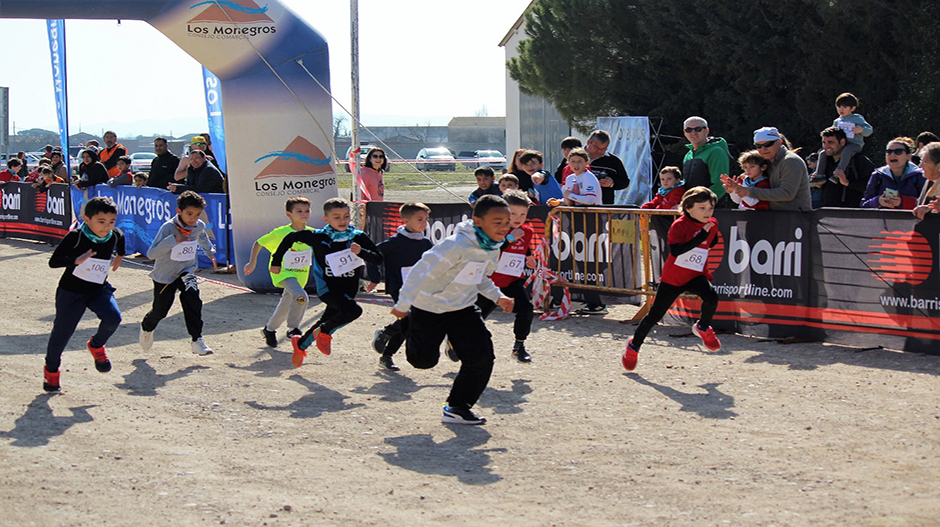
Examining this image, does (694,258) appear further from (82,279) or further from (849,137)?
(82,279)

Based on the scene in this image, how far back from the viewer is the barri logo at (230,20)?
494 inches

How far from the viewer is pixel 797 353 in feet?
29.4

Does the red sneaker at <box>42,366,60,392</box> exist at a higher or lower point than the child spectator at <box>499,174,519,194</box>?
lower

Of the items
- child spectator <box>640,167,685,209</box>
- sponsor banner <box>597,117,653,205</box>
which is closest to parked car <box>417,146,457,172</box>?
sponsor banner <box>597,117,653,205</box>

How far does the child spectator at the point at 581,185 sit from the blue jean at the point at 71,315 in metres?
5.36

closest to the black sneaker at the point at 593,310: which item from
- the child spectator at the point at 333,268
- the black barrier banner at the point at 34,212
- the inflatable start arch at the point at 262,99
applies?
the child spectator at the point at 333,268

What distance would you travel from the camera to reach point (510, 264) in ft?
29.0

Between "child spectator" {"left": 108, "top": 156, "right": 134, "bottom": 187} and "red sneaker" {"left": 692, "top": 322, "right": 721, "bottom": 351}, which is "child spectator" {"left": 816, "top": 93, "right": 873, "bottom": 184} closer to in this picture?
"red sneaker" {"left": 692, "top": 322, "right": 721, "bottom": 351}

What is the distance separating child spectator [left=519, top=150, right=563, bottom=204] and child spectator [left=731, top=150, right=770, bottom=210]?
285 cm

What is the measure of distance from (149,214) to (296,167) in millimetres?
5347

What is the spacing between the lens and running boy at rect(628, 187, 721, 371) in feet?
27.0

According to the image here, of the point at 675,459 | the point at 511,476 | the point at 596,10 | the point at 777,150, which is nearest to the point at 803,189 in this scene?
the point at 777,150

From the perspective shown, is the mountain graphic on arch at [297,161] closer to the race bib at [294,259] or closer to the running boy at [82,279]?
the race bib at [294,259]

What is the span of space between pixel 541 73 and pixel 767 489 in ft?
69.7
